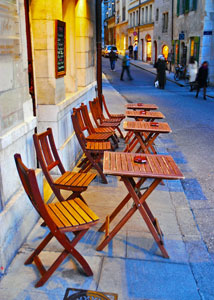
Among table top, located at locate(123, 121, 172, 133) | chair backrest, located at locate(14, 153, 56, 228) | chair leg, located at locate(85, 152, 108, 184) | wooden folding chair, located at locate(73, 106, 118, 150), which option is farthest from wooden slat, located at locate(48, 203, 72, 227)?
wooden folding chair, located at locate(73, 106, 118, 150)

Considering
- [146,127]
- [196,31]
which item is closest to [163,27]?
[196,31]

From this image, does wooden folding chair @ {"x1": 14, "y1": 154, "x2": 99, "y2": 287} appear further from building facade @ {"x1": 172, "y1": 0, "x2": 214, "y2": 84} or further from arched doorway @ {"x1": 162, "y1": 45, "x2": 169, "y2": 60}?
arched doorway @ {"x1": 162, "y1": 45, "x2": 169, "y2": 60}

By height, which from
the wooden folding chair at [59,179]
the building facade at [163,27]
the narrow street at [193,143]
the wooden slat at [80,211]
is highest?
the building facade at [163,27]

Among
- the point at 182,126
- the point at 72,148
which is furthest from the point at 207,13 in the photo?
the point at 72,148

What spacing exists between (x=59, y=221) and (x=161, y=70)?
54.9 feet

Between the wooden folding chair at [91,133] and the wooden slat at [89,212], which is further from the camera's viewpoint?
the wooden folding chair at [91,133]

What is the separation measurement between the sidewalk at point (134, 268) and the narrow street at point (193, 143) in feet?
1.07

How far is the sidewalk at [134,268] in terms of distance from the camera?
291 centimetres

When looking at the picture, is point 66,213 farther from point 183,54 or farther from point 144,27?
point 144,27

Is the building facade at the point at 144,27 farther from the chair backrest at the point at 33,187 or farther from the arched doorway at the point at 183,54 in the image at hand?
the chair backrest at the point at 33,187

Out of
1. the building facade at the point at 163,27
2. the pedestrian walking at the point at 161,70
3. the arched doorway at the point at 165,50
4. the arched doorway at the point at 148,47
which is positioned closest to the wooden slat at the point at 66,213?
the pedestrian walking at the point at 161,70

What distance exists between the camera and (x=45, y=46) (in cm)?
499

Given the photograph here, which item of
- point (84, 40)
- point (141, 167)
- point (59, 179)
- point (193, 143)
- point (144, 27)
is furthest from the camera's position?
point (144, 27)

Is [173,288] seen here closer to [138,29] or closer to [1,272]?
[1,272]
